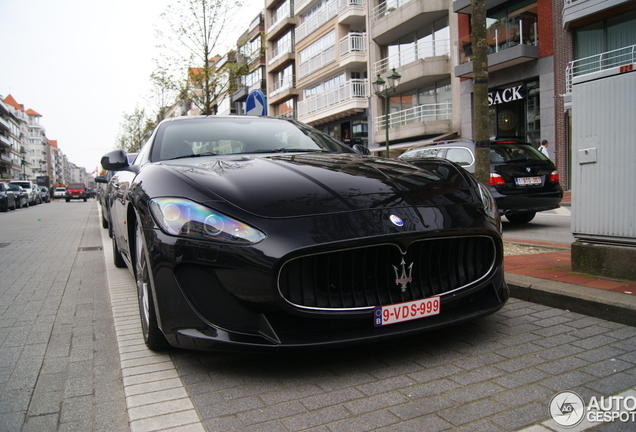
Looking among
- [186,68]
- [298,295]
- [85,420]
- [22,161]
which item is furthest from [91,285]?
[22,161]

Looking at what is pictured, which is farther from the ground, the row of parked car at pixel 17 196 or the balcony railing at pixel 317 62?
the balcony railing at pixel 317 62

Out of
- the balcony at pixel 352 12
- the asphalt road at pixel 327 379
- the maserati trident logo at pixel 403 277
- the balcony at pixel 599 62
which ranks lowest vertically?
the asphalt road at pixel 327 379

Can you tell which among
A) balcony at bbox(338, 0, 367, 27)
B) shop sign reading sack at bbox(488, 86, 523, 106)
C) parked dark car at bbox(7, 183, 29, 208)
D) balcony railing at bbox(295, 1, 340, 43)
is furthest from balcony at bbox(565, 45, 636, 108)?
parked dark car at bbox(7, 183, 29, 208)

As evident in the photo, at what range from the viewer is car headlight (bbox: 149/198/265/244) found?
2.46m

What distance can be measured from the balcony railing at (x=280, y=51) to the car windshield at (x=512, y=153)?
32791mm

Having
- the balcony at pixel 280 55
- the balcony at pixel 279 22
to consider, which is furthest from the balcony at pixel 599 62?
the balcony at pixel 279 22

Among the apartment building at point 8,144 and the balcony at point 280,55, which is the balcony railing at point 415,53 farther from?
the apartment building at point 8,144

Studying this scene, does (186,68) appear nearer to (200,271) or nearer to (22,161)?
(200,271)

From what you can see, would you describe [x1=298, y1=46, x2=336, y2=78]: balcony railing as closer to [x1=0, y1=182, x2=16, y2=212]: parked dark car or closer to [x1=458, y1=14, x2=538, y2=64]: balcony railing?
[x1=458, y1=14, x2=538, y2=64]: balcony railing

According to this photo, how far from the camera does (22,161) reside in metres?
110

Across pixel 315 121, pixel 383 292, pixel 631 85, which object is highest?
pixel 315 121

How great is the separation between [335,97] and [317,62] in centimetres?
409

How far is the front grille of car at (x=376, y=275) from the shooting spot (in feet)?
8.05

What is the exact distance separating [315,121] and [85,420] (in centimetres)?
3355
